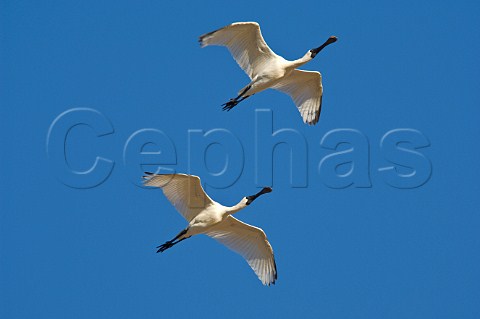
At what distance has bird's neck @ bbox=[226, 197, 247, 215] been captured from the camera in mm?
20969

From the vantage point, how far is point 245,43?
71.4 ft

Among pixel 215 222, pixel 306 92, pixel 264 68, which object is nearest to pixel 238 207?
pixel 215 222

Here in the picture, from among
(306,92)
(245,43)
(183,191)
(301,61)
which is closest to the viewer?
(183,191)

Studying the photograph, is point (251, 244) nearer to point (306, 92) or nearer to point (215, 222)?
Result: point (215, 222)

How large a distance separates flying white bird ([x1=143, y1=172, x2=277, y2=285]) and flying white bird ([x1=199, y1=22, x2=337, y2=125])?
224 cm

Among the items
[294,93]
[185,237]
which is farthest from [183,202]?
[294,93]

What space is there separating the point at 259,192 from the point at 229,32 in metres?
3.48

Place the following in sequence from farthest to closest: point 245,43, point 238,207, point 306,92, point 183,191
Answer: point 306,92, point 245,43, point 238,207, point 183,191

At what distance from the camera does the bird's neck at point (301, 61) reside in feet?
72.2

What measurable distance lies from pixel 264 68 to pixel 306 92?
175cm

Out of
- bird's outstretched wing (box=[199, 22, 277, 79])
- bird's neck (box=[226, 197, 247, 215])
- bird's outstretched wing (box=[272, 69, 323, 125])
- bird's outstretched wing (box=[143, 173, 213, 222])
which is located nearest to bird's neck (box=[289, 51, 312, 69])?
bird's outstretched wing (box=[199, 22, 277, 79])

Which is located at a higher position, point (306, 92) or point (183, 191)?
point (306, 92)

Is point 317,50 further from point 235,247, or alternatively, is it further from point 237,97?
point 235,247

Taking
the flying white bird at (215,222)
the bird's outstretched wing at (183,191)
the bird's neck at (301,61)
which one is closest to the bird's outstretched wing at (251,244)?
the flying white bird at (215,222)
